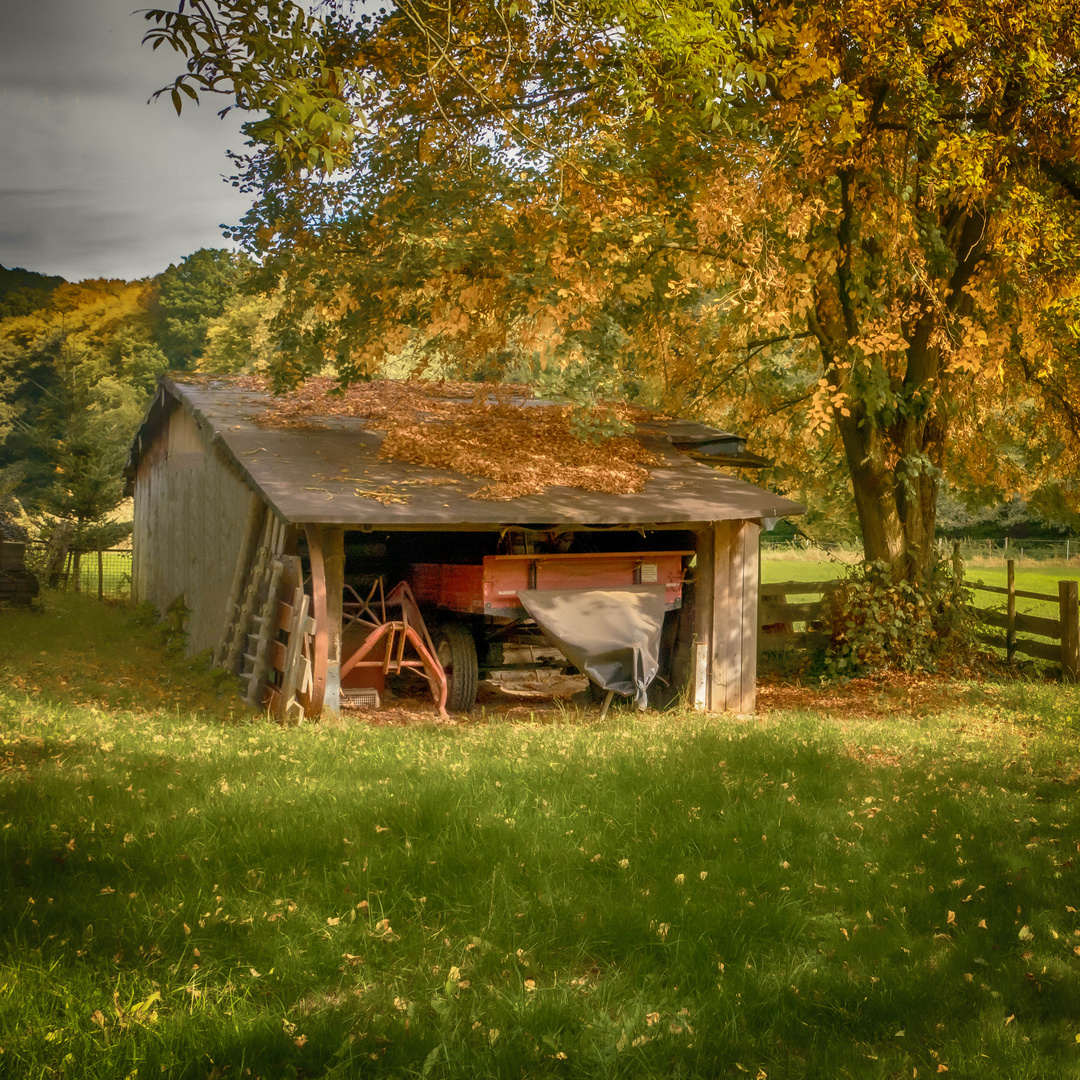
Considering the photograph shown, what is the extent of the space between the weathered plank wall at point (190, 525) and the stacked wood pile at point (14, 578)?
2091mm

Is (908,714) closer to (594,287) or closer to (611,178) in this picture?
(594,287)

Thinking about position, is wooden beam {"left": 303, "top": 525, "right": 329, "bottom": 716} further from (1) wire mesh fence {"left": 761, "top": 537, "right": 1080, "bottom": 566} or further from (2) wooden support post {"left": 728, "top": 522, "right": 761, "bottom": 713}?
(1) wire mesh fence {"left": 761, "top": 537, "right": 1080, "bottom": 566}

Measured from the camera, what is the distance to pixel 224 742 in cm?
798

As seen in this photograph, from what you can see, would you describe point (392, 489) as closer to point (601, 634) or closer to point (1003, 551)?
point (601, 634)

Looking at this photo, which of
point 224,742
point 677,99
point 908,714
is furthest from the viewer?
point 908,714

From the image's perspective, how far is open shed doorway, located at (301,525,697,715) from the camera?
38.4ft

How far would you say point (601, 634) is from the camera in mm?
11656

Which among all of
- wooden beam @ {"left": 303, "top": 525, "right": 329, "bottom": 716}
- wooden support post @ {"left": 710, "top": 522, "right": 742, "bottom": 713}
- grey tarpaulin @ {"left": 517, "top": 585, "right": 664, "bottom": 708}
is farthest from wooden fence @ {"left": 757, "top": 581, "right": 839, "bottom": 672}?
wooden beam @ {"left": 303, "top": 525, "right": 329, "bottom": 716}

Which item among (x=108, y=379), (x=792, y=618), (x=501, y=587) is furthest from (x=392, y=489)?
(x=108, y=379)

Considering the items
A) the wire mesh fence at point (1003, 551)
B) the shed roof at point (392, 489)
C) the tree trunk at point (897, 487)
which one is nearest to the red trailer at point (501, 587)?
the shed roof at point (392, 489)

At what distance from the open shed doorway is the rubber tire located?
0.01 m

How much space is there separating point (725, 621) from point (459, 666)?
3339mm

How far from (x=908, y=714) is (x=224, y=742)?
761cm

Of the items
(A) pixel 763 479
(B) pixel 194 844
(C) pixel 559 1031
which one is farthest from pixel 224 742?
(A) pixel 763 479
